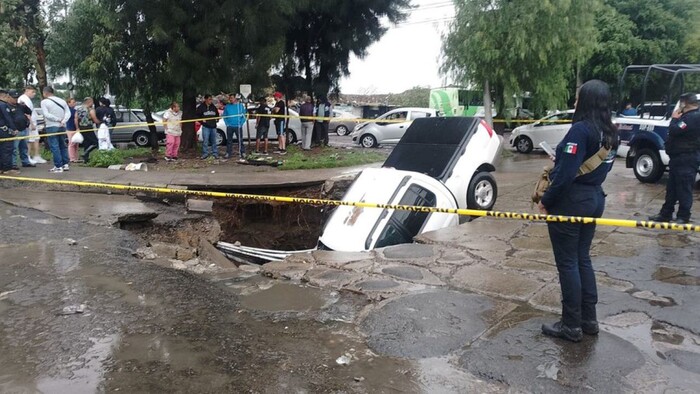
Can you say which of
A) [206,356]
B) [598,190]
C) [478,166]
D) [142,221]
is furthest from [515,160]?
[206,356]

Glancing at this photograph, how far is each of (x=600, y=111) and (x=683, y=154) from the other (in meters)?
4.52

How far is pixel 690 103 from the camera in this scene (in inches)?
281

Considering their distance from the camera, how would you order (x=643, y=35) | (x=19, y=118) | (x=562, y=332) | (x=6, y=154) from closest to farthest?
1. (x=562, y=332)
2. (x=19, y=118)
3. (x=6, y=154)
4. (x=643, y=35)

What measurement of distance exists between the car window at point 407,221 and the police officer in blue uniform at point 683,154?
10.8 feet

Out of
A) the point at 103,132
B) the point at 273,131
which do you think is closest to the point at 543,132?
the point at 273,131

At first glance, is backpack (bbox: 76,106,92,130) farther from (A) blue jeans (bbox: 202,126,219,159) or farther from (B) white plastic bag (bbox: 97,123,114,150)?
(A) blue jeans (bbox: 202,126,219,159)

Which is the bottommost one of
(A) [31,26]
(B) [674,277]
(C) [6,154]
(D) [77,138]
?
(B) [674,277]

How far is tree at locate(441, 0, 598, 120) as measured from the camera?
16516 millimetres

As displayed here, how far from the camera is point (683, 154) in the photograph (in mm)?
7383

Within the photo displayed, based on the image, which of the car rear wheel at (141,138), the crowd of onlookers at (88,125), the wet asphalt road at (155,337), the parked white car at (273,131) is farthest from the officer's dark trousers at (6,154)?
the car rear wheel at (141,138)

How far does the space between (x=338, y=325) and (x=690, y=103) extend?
18.9 ft

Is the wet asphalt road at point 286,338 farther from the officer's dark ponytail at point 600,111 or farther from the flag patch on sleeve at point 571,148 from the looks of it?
the officer's dark ponytail at point 600,111

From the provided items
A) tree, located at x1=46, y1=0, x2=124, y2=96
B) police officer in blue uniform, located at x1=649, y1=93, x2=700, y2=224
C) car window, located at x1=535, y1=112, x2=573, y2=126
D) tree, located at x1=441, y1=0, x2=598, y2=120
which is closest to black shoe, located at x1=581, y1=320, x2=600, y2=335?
police officer in blue uniform, located at x1=649, y1=93, x2=700, y2=224

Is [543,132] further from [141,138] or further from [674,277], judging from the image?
[141,138]
